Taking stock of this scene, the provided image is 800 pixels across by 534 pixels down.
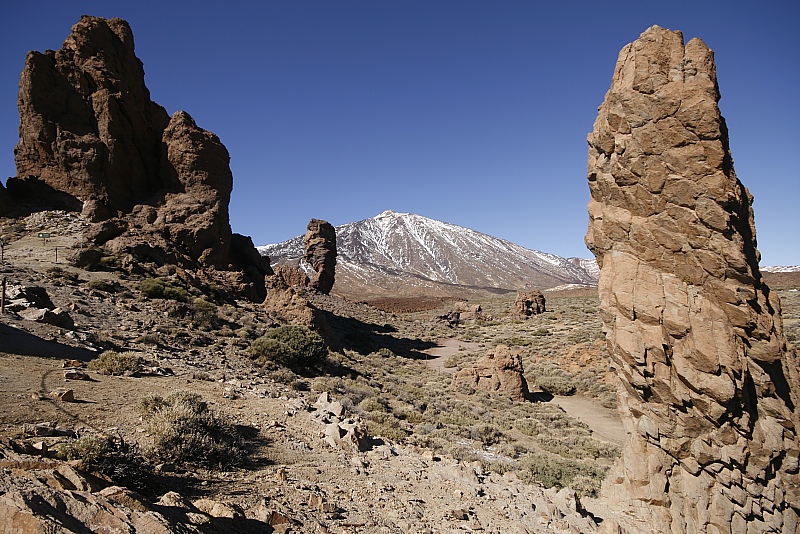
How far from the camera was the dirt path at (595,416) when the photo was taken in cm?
1352

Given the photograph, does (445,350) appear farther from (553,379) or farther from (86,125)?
(86,125)

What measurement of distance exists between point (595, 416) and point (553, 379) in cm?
407

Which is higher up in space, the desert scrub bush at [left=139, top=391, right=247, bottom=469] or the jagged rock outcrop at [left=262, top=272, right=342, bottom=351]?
the jagged rock outcrop at [left=262, top=272, right=342, bottom=351]

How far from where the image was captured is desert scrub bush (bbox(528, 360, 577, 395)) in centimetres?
1877

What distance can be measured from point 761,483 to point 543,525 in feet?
10.0

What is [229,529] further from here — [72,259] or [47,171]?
[47,171]

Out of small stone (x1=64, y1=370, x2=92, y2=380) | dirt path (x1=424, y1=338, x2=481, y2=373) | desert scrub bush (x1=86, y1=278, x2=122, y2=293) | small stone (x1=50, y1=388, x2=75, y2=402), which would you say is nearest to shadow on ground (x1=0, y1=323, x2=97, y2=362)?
small stone (x1=64, y1=370, x2=92, y2=380)

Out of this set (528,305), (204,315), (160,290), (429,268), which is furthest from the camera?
(429,268)

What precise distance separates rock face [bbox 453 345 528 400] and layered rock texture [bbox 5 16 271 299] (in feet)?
44.0

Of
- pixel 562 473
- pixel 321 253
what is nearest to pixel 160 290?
pixel 562 473

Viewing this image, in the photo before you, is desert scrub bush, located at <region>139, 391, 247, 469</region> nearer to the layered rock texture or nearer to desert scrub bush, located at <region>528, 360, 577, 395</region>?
desert scrub bush, located at <region>528, 360, 577, 395</region>

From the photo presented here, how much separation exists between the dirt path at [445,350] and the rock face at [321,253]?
20385 millimetres

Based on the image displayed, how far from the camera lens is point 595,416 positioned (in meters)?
15.6

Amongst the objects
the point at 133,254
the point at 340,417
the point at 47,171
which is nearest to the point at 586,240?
the point at 340,417
